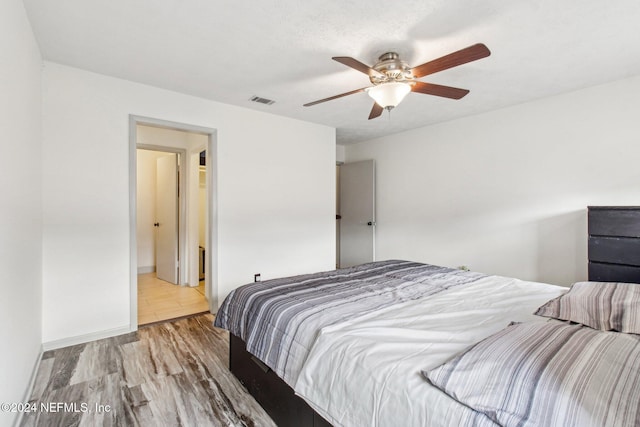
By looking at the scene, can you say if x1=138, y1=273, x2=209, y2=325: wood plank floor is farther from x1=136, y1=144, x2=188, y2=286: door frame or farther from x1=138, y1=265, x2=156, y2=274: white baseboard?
x1=138, y1=265, x2=156, y2=274: white baseboard

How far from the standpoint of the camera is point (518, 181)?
11.4ft

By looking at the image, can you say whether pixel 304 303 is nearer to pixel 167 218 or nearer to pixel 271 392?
pixel 271 392

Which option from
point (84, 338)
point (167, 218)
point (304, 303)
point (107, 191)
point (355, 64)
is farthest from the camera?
point (167, 218)

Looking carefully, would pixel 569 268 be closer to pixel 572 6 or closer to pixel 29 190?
pixel 572 6

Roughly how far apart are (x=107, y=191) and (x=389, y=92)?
8.69 feet

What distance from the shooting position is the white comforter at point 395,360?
938mm

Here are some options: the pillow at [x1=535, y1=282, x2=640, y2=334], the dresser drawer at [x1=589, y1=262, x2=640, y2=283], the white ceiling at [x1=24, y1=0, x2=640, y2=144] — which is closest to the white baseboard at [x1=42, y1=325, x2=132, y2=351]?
the white ceiling at [x1=24, y1=0, x2=640, y2=144]

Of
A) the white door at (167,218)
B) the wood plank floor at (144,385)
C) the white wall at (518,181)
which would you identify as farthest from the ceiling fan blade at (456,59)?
the white door at (167,218)

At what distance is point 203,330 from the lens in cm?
294

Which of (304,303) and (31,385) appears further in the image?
(31,385)

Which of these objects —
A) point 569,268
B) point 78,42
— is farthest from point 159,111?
point 569,268

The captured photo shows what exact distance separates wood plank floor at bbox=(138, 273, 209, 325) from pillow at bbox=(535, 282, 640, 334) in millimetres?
3333

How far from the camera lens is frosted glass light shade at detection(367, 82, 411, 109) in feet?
7.25

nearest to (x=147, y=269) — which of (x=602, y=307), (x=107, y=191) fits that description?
(x=107, y=191)
